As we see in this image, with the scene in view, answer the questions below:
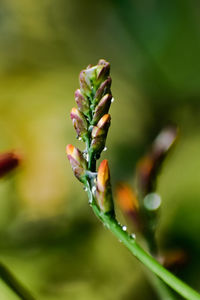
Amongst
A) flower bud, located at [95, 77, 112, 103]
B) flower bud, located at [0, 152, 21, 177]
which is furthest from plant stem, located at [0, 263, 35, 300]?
flower bud, located at [95, 77, 112, 103]

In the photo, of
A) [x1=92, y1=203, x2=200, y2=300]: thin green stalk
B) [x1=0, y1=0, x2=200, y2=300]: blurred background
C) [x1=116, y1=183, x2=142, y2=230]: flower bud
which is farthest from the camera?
[x1=0, y1=0, x2=200, y2=300]: blurred background

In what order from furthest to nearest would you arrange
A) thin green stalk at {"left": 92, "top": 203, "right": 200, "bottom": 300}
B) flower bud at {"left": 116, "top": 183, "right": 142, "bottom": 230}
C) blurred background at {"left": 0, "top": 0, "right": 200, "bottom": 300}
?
blurred background at {"left": 0, "top": 0, "right": 200, "bottom": 300} < flower bud at {"left": 116, "top": 183, "right": 142, "bottom": 230} < thin green stalk at {"left": 92, "top": 203, "right": 200, "bottom": 300}

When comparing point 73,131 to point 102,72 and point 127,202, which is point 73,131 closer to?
point 127,202

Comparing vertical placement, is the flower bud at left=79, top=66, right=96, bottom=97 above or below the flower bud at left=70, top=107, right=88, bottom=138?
above

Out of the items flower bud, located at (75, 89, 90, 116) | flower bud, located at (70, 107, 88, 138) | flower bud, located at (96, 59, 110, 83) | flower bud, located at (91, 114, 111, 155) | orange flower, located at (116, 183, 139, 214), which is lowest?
orange flower, located at (116, 183, 139, 214)

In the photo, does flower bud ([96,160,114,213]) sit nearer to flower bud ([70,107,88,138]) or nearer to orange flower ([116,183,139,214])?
flower bud ([70,107,88,138])

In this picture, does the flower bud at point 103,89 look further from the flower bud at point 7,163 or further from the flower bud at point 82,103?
the flower bud at point 7,163

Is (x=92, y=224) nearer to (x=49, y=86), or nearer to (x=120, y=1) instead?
(x=49, y=86)
